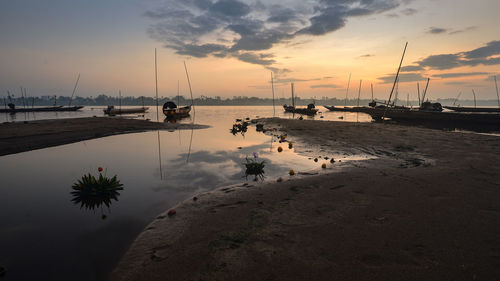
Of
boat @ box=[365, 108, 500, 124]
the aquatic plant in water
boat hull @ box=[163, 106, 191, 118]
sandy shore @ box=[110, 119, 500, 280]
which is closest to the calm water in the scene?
the aquatic plant in water

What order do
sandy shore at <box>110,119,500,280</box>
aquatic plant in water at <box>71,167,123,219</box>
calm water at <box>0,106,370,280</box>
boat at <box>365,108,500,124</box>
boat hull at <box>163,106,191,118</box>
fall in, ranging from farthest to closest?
boat hull at <box>163,106,191,118</box>
boat at <box>365,108,500,124</box>
aquatic plant in water at <box>71,167,123,219</box>
calm water at <box>0,106,370,280</box>
sandy shore at <box>110,119,500,280</box>

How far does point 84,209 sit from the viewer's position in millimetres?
6398

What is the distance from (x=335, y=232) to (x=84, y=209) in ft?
22.6

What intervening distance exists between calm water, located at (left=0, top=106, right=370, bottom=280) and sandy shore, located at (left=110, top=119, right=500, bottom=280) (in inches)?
33.8

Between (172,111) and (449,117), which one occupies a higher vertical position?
(172,111)

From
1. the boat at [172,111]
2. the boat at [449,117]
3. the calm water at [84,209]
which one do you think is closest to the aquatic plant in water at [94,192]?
the calm water at [84,209]

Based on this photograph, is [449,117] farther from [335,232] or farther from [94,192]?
[94,192]

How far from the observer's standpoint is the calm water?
4242 mm

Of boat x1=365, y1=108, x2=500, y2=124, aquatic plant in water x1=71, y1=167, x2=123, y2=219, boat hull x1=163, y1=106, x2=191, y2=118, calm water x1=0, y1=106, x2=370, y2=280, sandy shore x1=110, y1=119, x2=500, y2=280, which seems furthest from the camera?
boat hull x1=163, y1=106, x2=191, y2=118

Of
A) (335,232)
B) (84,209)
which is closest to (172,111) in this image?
(84,209)

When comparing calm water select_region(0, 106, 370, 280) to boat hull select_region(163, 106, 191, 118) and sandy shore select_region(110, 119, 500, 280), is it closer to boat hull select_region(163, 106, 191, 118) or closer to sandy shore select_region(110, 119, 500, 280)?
sandy shore select_region(110, 119, 500, 280)

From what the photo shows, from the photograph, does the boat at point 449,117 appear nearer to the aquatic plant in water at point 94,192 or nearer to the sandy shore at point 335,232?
the sandy shore at point 335,232

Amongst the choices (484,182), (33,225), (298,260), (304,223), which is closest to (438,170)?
(484,182)

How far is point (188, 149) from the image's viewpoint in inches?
612
